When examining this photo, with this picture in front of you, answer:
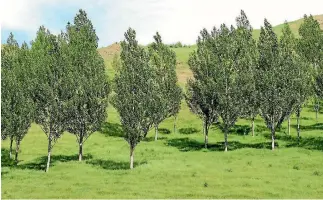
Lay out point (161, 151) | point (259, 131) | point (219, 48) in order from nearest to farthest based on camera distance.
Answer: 1. point (161, 151)
2. point (219, 48)
3. point (259, 131)

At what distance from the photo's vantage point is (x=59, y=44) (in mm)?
59469

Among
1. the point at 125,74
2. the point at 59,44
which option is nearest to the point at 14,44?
the point at 59,44

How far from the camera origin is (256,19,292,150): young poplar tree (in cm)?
6538

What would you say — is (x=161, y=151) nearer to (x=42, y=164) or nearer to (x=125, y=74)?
(x=125, y=74)

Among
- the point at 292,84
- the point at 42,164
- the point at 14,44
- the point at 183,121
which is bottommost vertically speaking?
the point at 42,164

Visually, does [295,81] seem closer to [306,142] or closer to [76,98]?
[306,142]

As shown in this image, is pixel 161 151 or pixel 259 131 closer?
pixel 161 151

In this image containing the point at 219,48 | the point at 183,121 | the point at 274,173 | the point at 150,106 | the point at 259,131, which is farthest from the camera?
the point at 183,121

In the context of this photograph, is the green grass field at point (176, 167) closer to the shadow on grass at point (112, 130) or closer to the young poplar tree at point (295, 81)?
the shadow on grass at point (112, 130)

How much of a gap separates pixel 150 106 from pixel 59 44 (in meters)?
17.8

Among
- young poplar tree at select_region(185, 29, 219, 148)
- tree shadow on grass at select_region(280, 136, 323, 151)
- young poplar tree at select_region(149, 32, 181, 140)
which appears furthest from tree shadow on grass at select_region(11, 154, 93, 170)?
tree shadow on grass at select_region(280, 136, 323, 151)

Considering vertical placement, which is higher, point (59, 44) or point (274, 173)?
point (59, 44)

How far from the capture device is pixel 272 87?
217 ft

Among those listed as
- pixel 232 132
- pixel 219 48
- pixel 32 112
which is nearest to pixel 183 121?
pixel 232 132
